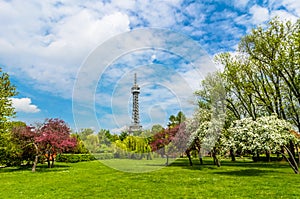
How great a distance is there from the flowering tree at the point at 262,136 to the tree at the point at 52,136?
54.7 feet

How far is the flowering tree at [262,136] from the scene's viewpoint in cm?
1694

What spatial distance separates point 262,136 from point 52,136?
1922 cm

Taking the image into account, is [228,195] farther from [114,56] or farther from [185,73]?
[114,56]

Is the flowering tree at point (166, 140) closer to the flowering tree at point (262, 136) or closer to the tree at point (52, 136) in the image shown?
the flowering tree at point (262, 136)

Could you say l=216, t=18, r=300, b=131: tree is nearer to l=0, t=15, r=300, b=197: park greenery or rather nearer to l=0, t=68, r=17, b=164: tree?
l=0, t=15, r=300, b=197: park greenery

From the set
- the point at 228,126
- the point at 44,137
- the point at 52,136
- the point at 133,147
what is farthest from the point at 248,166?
the point at 133,147


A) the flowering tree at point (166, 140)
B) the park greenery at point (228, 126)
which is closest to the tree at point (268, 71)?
the park greenery at point (228, 126)

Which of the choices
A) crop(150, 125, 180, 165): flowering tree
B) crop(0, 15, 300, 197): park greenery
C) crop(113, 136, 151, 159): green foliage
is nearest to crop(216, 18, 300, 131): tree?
crop(0, 15, 300, 197): park greenery

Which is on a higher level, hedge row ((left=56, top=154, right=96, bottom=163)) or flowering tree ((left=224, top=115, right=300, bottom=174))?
flowering tree ((left=224, top=115, right=300, bottom=174))

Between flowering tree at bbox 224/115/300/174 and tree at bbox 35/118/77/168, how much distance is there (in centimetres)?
1667

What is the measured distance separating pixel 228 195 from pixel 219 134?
1349cm

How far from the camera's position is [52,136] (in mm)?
24172

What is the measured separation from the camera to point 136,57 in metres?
20.0

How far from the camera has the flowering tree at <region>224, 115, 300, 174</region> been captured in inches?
667
